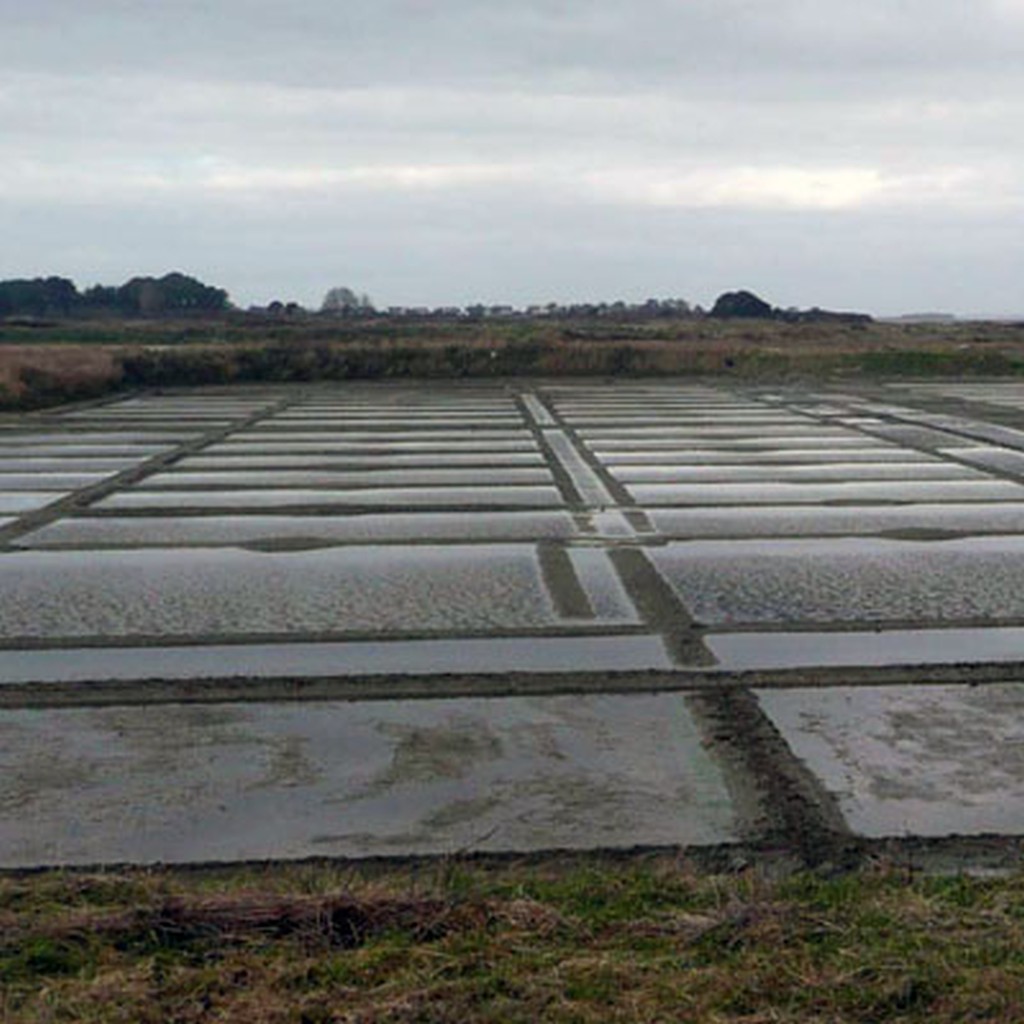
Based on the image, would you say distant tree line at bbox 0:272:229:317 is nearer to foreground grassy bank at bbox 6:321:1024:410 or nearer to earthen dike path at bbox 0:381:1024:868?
foreground grassy bank at bbox 6:321:1024:410

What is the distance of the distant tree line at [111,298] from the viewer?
76062 mm

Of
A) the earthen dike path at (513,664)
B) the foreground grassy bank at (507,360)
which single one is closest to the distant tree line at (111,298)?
the foreground grassy bank at (507,360)

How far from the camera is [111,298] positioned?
78.4m

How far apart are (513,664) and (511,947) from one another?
3.22 meters

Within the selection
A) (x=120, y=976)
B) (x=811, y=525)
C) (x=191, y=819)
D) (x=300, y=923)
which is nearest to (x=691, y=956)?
(x=300, y=923)

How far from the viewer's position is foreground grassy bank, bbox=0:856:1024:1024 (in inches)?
123

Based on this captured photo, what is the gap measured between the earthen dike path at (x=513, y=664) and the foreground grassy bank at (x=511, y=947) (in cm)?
38

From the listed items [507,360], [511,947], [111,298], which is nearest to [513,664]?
[511,947]

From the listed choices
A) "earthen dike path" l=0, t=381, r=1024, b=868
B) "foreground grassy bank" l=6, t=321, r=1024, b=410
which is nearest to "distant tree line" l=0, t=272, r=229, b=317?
"foreground grassy bank" l=6, t=321, r=1024, b=410

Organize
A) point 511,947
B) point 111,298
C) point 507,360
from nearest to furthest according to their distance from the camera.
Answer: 1. point 511,947
2. point 507,360
3. point 111,298

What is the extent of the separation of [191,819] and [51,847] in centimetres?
51

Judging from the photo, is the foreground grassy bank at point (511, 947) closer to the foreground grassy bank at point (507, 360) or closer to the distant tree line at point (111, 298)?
the foreground grassy bank at point (507, 360)

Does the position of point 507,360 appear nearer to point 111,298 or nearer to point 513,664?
point 513,664

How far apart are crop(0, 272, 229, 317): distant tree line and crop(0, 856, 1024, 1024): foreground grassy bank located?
75180 mm
